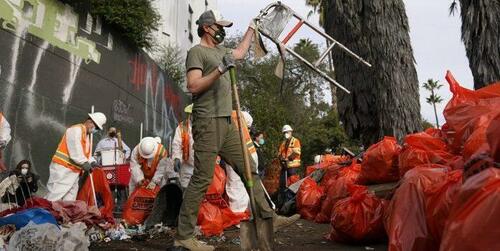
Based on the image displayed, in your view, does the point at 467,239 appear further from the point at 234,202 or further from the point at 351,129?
the point at 351,129

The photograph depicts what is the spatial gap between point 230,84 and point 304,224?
312cm

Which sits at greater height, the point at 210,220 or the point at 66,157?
the point at 66,157

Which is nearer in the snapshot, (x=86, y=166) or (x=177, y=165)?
(x=86, y=166)

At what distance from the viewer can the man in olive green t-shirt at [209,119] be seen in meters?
3.86

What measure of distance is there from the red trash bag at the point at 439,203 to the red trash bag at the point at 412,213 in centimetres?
3

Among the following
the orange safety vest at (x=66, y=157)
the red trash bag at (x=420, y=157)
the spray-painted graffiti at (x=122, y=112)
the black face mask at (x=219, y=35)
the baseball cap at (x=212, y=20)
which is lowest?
the red trash bag at (x=420, y=157)

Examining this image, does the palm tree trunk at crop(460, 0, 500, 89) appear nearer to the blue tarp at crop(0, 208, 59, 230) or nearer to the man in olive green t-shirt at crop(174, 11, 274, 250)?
the man in olive green t-shirt at crop(174, 11, 274, 250)

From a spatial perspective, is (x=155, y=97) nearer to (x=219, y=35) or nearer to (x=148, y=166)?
(x=148, y=166)

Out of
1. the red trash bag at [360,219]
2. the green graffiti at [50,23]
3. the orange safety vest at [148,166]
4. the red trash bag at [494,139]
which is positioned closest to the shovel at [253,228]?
the red trash bag at [360,219]

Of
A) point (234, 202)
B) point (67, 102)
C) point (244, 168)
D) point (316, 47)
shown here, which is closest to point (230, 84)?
point (244, 168)

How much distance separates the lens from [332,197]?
22.0ft

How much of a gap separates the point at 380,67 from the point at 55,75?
5.23 metres

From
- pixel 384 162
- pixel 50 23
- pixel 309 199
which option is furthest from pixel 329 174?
pixel 50 23

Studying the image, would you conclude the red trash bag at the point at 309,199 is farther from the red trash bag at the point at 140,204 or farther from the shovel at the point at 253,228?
the shovel at the point at 253,228
